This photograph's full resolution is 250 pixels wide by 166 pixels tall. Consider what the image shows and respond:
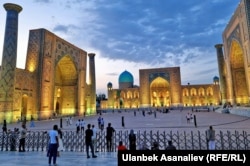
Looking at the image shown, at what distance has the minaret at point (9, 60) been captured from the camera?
61.2 ft

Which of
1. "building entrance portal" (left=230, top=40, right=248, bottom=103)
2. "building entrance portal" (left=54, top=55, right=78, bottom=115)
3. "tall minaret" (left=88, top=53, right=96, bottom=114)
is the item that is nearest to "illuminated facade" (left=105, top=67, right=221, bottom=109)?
"tall minaret" (left=88, top=53, right=96, bottom=114)

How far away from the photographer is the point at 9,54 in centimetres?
1928

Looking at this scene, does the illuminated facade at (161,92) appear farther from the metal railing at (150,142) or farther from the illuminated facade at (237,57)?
the metal railing at (150,142)

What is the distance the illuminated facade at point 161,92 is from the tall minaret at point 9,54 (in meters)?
30.9

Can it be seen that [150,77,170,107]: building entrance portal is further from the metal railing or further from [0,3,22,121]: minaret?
the metal railing

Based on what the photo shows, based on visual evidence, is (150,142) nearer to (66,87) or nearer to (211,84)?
(66,87)

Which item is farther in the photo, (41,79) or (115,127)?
(41,79)

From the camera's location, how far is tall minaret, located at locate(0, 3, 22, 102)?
1875cm

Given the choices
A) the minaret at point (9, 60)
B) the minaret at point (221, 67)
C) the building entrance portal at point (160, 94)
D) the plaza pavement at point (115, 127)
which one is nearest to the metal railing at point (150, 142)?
the plaza pavement at point (115, 127)

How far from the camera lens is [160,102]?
52281 millimetres

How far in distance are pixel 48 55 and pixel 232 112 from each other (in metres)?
23.9

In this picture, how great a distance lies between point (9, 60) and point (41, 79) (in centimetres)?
474

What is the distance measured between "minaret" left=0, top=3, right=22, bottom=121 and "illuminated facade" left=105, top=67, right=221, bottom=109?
30799 mm

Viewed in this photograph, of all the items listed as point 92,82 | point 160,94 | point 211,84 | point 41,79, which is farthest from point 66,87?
point 211,84
